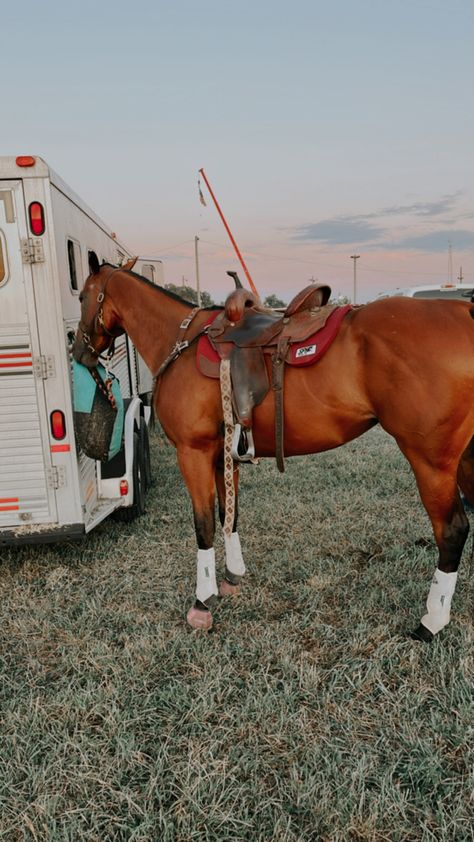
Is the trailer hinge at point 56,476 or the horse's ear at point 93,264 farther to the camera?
the trailer hinge at point 56,476

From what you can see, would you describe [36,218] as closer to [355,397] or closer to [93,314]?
[93,314]

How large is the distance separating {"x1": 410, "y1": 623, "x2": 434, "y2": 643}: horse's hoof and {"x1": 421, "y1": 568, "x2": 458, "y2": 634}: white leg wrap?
0.03 meters

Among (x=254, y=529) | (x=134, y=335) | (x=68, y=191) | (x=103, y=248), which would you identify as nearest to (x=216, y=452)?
(x=134, y=335)

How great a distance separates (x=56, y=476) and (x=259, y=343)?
1959 millimetres

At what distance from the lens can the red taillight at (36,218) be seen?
3.71 metres

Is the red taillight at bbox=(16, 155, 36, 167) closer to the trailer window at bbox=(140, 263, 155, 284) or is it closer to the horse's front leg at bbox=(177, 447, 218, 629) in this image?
the horse's front leg at bbox=(177, 447, 218, 629)

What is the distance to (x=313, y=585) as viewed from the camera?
3922 mm

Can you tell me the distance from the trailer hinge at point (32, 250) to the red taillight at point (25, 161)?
48 centimetres

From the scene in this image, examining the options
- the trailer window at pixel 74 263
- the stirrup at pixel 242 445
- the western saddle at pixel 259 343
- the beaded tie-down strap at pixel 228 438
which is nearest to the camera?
the western saddle at pixel 259 343

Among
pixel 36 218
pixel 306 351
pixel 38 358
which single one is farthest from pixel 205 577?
pixel 36 218

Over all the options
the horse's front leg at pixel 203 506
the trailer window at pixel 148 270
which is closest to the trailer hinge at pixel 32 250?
the horse's front leg at pixel 203 506

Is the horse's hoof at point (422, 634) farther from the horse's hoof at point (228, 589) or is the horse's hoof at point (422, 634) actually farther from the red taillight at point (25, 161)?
the red taillight at point (25, 161)

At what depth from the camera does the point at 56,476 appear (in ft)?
13.4

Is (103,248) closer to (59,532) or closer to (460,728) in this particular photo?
(59,532)
